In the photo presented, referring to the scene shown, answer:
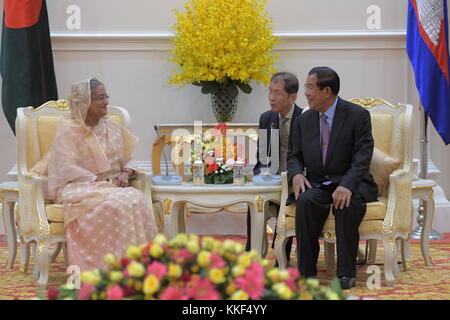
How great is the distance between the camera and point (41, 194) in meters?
5.28

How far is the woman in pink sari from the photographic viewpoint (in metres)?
5.10

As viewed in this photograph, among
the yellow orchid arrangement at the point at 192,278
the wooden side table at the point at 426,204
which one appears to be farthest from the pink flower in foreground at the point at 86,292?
the wooden side table at the point at 426,204

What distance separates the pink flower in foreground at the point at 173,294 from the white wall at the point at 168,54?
5.99 metres

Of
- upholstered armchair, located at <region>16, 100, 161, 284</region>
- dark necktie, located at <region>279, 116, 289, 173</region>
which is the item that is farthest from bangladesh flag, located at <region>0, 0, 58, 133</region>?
dark necktie, located at <region>279, 116, 289, 173</region>

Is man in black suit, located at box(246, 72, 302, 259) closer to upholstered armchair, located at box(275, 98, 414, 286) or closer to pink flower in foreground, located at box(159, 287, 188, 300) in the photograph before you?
upholstered armchair, located at box(275, 98, 414, 286)

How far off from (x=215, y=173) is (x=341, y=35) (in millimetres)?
2885

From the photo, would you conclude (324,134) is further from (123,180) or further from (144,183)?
(123,180)

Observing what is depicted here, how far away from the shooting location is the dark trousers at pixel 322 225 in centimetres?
511

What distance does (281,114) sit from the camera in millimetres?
5891

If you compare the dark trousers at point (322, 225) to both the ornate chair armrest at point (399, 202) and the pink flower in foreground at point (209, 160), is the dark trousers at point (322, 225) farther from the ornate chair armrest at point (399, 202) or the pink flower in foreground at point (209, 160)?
the pink flower in foreground at point (209, 160)

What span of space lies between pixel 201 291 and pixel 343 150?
355 centimetres

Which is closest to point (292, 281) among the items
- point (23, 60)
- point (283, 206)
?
point (283, 206)

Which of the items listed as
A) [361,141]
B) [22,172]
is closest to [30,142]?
[22,172]
